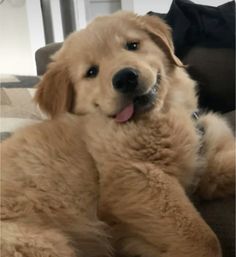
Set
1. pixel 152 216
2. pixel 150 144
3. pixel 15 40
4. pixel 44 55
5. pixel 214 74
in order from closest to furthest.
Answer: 1. pixel 152 216
2. pixel 150 144
3. pixel 214 74
4. pixel 44 55
5. pixel 15 40

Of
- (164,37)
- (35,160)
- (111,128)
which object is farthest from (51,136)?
(164,37)

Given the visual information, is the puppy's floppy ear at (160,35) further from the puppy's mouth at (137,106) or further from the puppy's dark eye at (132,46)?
the puppy's mouth at (137,106)

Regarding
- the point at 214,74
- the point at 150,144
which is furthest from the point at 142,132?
the point at 214,74

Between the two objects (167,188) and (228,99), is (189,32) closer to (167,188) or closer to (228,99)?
(228,99)

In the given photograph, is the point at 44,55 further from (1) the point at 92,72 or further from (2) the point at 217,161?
(2) the point at 217,161

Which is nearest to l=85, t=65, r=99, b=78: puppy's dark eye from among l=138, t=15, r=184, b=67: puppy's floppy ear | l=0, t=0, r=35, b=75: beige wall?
l=138, t=15, r=184, b=67: puppy's floppy ear

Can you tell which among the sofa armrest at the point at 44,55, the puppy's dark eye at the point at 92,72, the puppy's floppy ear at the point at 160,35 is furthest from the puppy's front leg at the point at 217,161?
the sofa armrest at the point at 44,55

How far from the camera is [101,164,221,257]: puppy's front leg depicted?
4.09ft

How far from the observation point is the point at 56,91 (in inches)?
64.3

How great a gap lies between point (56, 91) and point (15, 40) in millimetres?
3229

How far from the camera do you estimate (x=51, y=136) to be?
151 centimetres

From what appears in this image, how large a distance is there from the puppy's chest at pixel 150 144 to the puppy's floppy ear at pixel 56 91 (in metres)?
0.24

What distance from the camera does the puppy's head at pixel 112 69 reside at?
145 centimetres

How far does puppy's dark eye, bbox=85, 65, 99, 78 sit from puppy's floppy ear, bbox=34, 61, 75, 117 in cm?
8
